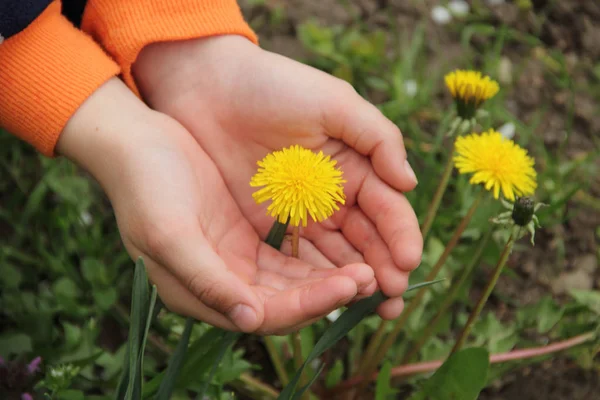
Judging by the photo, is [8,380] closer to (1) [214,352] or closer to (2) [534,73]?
(1) [214,352]

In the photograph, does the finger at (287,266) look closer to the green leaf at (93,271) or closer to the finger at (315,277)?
the finger at (315,277)

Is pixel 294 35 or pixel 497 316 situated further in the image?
pixel 294 35

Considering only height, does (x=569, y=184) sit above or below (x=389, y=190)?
below

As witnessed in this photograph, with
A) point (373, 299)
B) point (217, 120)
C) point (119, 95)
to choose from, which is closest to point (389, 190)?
point (373, 299)

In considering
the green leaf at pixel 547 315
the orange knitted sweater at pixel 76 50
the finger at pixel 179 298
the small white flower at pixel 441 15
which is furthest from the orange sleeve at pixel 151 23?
the small white flower at pixel 441 15

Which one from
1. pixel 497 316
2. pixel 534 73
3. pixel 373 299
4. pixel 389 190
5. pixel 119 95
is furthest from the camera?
pixel 534 73

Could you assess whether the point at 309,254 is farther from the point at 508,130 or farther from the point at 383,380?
the point at 508,130
